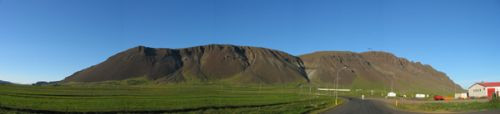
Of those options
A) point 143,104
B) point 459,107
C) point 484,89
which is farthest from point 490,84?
point 143,104

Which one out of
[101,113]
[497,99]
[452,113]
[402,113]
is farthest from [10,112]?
[497,99]

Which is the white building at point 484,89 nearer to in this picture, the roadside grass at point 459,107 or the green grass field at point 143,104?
the green grass field at point 143,104

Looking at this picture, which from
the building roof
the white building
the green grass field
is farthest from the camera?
the building roof

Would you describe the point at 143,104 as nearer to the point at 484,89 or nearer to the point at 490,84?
the point at 490,84

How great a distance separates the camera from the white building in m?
112

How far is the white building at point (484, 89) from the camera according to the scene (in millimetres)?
112075

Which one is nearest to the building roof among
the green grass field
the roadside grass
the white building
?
the white building

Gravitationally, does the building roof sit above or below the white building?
above

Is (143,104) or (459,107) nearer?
(143,104)

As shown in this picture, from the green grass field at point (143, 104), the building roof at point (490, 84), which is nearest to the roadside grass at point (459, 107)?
the green grass field at point (143, 104)

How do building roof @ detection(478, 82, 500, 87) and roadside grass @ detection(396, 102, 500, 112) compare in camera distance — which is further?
building roof @ detection(478, 82, 500, 87)

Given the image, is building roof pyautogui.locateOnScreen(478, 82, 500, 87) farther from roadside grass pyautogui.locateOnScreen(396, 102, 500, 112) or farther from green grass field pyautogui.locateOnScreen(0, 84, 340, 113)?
roadside grass pyautogui.locateOnScreen(396, 102, 500, 112)

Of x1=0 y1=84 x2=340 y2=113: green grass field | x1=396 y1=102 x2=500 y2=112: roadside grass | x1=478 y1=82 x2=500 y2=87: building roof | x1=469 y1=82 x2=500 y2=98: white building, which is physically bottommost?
x1=0 y1=84 x2=340 y2=113: green grass field

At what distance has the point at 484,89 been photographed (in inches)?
4601
